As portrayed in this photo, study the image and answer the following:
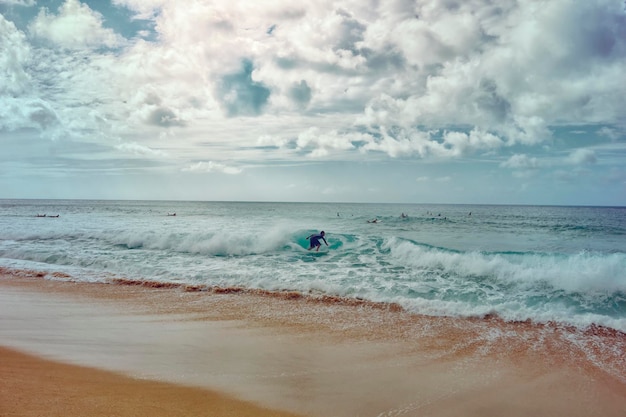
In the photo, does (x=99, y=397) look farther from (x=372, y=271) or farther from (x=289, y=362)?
(x=372, y=271)

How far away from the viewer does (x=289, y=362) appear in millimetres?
5098

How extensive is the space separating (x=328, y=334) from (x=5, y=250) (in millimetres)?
16303

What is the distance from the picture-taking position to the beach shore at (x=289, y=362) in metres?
4.01

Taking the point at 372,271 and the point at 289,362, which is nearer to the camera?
the point at 289,362

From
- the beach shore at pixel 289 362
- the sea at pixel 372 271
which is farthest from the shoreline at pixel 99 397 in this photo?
the sea at pixel 372 271

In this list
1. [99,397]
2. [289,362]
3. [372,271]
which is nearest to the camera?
[99,397]

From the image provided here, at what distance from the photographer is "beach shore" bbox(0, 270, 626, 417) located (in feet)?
13.1

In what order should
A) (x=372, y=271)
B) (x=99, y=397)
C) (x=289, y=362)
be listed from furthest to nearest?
(x=372, y=271)
(x=289, y=362)
(x=99, y=397)

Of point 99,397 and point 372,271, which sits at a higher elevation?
point 99,397

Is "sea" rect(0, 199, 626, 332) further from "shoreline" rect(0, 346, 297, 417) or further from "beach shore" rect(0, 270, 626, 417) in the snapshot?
"shoreline" rect(0, 346, 297, 417)

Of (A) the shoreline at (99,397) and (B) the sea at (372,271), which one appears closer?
(A) the shoreline at (99,397)

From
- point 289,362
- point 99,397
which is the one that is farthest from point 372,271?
point 99,397

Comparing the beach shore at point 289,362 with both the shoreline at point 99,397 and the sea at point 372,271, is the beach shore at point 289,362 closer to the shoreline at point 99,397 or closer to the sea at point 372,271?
the shoreline at point 99,397

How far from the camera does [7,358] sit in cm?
502
